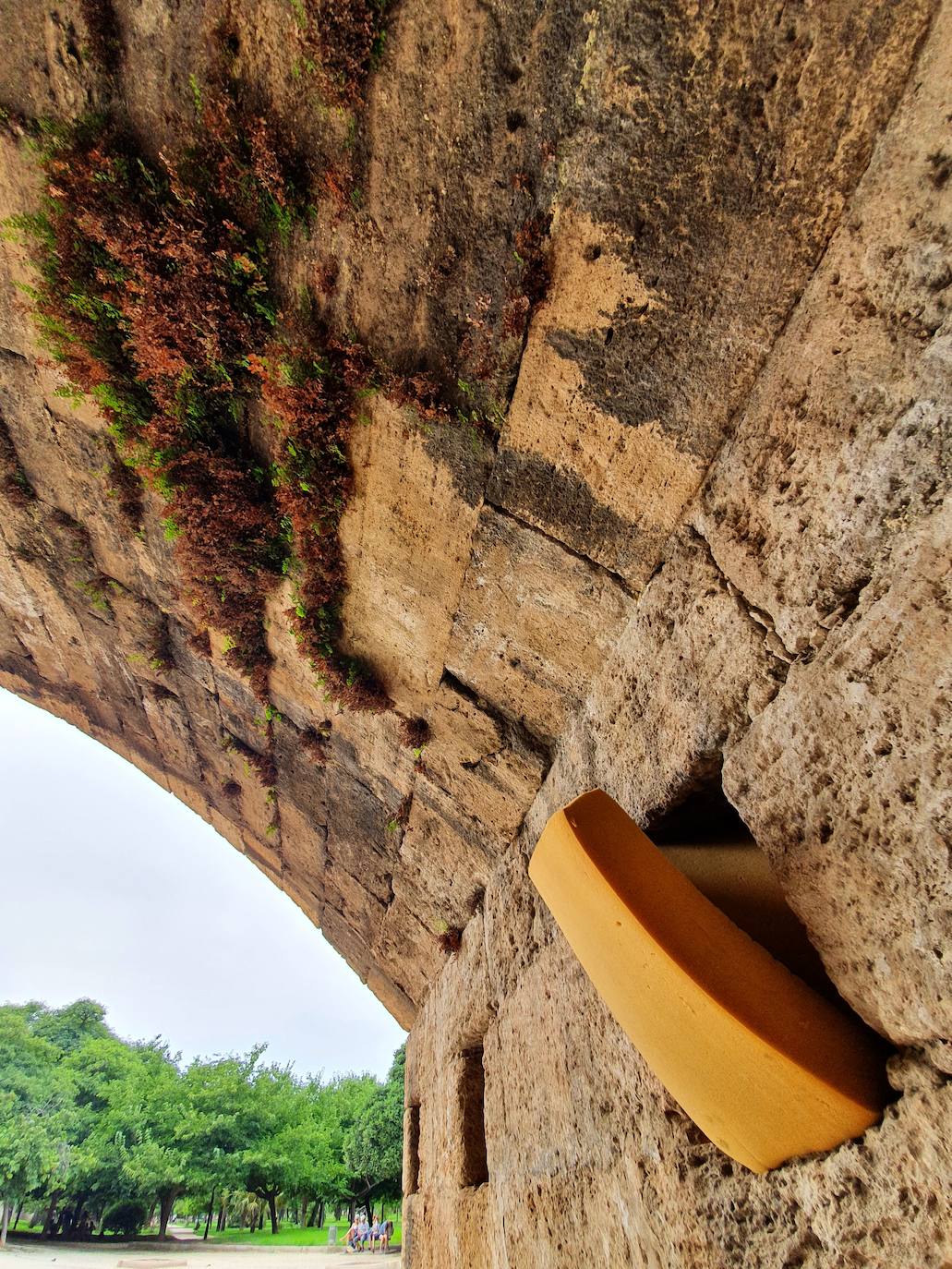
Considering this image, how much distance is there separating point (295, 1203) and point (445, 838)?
27947mm

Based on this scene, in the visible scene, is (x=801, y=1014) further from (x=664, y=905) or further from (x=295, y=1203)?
(x=295, y=1203)

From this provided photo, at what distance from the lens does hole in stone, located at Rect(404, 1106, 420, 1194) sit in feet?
15.4

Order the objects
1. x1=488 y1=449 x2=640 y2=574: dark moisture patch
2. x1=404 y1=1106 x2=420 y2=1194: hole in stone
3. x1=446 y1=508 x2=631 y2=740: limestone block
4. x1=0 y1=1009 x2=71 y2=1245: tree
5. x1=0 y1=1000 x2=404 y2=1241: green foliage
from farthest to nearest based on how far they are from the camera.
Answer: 1. x1=0 y1=1000 x2=404 y2=1241: green foliage
2. x1=0 y1=1009 x2=71 y2=1245: tree
3. x1=404 y1=1106 x2=420 y2=1194: hole in stone
4. x1=446 y1=508 x2=631 y2=740: limestone block
5. x1=488 y1=449 x2=640 y2=574: dark moisture patch

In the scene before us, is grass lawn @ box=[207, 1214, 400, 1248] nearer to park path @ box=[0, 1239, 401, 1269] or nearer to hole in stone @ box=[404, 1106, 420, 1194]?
park path @ box=[0, 1239, 401, 1269]

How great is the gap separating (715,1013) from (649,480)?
1597 millimetres

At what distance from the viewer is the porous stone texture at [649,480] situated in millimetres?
1327

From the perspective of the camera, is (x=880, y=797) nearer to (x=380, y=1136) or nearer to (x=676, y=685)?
(x=676, y=685)

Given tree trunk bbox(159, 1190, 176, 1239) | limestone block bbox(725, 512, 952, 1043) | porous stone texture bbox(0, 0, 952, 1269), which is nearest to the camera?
limestone block bbox(725, 512, 952, 1043)

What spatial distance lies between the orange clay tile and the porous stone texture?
0.30ft

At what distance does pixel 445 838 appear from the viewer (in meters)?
4.04

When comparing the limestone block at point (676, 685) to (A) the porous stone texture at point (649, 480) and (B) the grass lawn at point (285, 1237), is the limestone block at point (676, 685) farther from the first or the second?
(B) the grass lawn at point (285, 1237)

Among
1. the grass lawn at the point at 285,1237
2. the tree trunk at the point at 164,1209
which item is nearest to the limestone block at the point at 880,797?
the grass lawn at the point at 285,1237

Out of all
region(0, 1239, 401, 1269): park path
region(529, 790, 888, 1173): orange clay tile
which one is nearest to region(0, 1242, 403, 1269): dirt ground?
region(0, 1239, 401, 1269): park path

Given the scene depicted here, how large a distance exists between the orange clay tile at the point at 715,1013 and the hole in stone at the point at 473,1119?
9.43 feet
